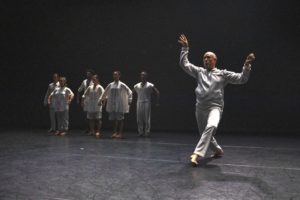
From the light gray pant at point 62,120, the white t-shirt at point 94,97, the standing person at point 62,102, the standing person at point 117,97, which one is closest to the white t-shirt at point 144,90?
the standing person at point 117,97

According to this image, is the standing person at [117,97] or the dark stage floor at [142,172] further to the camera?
the standing person at [117,97]

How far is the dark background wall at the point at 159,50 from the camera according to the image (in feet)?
30.2

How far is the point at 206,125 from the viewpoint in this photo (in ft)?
16.4

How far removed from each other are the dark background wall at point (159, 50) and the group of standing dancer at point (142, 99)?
4.93 feet

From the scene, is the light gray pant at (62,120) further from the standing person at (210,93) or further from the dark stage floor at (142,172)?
the standing person at (210,93)

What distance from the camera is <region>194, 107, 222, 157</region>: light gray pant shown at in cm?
471

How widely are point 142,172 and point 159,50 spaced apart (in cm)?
615

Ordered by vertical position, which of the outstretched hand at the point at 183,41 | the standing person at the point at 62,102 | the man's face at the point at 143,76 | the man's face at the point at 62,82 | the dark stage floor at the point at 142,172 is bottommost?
the dark stage floor at the point at 142,172

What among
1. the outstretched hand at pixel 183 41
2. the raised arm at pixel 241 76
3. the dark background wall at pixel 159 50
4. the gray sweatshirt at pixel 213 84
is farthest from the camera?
the dark background wall at pixel 159 50

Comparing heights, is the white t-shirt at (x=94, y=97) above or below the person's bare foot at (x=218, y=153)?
above

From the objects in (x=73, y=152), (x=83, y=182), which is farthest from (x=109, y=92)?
(x=83, y=182)

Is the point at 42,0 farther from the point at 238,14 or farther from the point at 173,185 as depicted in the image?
the point at 173,185

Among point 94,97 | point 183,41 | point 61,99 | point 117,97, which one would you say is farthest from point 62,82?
point 183,41

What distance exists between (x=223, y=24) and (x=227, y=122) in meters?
2.56
